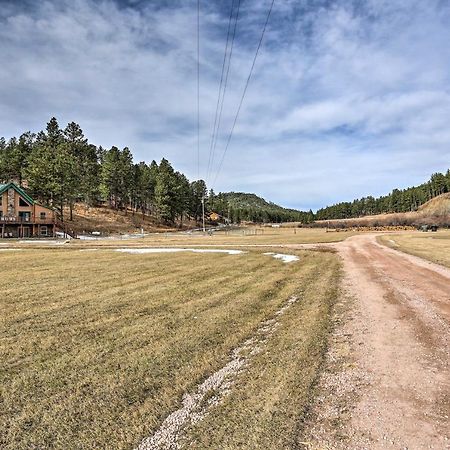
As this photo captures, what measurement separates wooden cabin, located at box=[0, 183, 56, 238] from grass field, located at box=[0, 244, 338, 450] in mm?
50050

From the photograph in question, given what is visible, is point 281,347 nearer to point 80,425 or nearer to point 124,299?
point 80,425

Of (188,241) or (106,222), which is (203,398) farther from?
(106,222)

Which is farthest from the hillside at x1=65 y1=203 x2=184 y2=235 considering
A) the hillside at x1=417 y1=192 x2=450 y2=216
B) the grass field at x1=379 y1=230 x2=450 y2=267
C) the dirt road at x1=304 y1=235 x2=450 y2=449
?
the hillside at x1=417 y1=192 x2=450 y2=216

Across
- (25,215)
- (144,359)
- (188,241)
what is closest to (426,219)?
(188,241)

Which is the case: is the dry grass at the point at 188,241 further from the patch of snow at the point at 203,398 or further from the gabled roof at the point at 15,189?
the patch of snow at the point at 203,398

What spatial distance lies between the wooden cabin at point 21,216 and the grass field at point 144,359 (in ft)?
164

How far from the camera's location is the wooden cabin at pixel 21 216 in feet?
178

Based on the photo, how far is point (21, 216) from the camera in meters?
55.9

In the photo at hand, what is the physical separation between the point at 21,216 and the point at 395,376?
6282 cm

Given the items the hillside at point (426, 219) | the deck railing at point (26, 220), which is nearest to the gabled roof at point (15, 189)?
the deck railing at point (26, 220)

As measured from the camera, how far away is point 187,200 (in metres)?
105

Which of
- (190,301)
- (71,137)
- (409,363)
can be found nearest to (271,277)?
(190,301)

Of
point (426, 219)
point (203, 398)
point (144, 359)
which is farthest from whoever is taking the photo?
point (426, 219)

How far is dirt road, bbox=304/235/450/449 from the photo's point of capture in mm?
3598
